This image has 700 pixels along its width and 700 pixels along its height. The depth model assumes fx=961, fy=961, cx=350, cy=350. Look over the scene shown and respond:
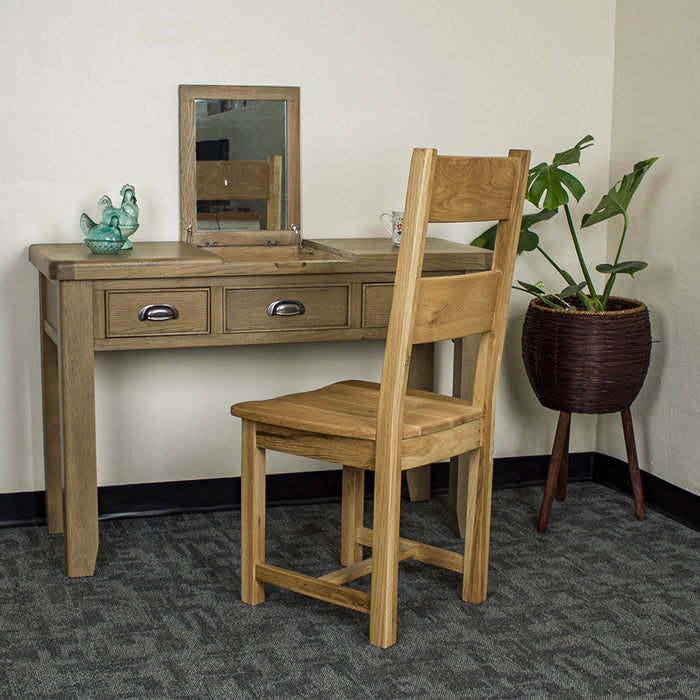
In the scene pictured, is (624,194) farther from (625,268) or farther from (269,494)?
(269,494)

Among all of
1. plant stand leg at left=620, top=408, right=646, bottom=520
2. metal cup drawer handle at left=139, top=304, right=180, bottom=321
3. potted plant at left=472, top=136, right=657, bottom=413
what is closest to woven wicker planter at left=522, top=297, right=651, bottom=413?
potted plant at left=472, top=136, right=657, bottom=413

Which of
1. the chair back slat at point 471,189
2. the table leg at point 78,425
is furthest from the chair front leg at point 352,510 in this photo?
the chair back slat at point 471,189

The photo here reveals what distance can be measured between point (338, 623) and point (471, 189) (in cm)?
107

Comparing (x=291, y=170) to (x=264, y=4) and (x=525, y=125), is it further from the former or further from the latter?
(x=525, y=125)

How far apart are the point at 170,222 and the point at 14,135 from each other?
52cm

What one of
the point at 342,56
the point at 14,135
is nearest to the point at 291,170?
the point at 342,56

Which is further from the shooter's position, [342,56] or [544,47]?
[544,47]

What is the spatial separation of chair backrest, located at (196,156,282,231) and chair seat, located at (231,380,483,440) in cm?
86

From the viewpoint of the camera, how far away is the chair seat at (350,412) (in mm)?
2126

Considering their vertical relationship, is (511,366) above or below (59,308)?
below

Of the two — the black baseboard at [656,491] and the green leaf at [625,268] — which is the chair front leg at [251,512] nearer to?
the green leaf at [625,268]

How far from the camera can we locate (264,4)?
9.86 ft

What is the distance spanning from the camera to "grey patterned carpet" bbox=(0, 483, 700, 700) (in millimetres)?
2037

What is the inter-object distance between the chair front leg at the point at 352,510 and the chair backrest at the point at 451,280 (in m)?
0.46
